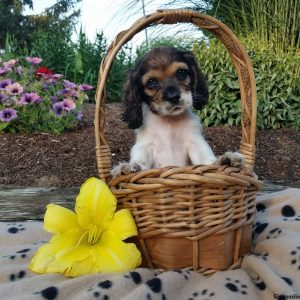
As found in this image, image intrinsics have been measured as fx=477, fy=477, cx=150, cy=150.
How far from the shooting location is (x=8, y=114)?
586 cm

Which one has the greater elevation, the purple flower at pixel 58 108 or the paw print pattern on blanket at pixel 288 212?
the purple flower at pixel 58 108

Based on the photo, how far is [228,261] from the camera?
2379mm

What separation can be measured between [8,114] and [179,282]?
426cm

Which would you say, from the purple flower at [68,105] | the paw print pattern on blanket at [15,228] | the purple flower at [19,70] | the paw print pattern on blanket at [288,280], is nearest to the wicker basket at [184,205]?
the paw print pattern on blanket at [288,280]

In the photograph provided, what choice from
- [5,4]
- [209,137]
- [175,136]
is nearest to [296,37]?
[209,137]

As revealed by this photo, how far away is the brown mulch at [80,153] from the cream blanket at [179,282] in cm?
287

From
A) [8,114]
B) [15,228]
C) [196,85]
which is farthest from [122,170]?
[8,114]

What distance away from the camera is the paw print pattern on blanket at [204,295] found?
2111mm

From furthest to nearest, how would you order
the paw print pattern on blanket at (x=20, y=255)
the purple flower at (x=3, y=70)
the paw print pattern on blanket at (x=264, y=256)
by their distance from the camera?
1. the purple flower at (x=3, y=70)
2. the paw print pattern on blanket at (x=20, y=255)
3. the paw print pattern on blanket at (x=264, y=256)

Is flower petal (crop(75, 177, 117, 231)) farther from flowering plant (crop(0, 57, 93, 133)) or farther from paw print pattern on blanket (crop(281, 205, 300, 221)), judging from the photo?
flowering plant (crop(0, 57, 93, 133))

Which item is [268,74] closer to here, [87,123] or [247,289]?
[87,123]

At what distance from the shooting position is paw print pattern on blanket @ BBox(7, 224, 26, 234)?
3.12 metres

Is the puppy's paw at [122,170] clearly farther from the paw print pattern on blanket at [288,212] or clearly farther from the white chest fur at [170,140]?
the paw print pattern on blanket at [288,212]

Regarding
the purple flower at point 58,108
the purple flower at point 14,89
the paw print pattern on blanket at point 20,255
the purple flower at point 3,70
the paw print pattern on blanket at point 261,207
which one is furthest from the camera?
the purple flower at point 3,70
